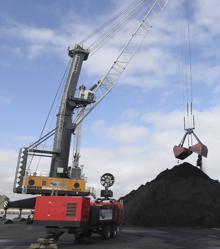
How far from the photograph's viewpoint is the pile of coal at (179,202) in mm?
52938

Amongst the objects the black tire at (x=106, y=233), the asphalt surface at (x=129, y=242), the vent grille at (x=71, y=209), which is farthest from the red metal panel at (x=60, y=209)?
the black tire at (x=106, y=233)

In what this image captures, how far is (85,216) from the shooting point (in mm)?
23031

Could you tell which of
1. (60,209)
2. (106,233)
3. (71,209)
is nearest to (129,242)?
(106,233)

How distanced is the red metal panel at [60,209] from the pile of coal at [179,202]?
32.3m

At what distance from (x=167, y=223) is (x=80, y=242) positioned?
30.9m

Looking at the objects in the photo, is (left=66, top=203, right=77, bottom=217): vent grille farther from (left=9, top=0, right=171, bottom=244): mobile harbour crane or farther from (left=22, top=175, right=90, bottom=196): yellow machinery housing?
(left=22, top=175, right=90, bottom=196): yellow machinery housing

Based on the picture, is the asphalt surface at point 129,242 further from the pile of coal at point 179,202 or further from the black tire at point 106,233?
the pile of coal at point 179,202

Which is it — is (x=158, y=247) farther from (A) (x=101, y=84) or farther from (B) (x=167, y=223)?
(A) (x=101, y=84)

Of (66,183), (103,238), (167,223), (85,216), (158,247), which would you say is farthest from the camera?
(66,183)

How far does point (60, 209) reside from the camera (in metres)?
22.5

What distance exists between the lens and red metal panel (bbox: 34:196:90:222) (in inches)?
880

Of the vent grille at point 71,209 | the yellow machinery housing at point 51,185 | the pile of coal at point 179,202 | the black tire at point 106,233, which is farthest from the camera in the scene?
the yellow machinery housing at point 51,185

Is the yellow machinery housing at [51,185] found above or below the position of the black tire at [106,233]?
above

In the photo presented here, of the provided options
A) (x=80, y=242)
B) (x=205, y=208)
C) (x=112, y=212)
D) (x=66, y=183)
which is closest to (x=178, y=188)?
(x=205, y=208)
